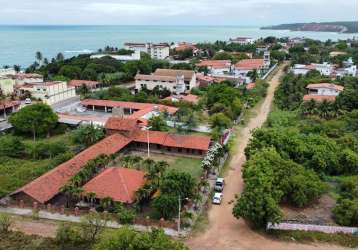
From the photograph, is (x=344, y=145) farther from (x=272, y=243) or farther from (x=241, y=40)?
(x=241, y=40)

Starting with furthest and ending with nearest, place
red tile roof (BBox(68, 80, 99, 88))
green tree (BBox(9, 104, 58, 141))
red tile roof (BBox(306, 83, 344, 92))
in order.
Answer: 1. red tile roof (BBox(68, 80, 99, 88))
2. red tile roof (BBox(306, 83, 344, 92))
3. green tree (BBox(9, 104, 58, 141))

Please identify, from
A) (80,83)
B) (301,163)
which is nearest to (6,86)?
(80,83)

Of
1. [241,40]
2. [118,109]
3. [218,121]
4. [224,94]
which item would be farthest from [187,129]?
[241,40]

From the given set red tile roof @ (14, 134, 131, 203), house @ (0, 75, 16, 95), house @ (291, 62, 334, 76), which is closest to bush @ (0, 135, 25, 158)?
red tile roof @ (14, 134, 131, 203)

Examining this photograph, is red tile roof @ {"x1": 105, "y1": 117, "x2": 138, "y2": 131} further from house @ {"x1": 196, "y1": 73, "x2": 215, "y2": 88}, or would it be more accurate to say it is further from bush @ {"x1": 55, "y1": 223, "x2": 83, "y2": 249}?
house @ {"x1": 196, "y1": 73, "x2": 215, "y2": 88}

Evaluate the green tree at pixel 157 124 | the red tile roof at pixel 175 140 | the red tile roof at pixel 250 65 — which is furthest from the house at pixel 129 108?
the red tile roof at pixel 250 65

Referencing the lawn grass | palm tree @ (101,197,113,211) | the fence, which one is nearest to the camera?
the lawn grass

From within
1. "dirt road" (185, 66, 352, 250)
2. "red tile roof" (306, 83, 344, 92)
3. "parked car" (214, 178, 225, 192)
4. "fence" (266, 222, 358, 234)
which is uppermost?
"red tile roof" (306, 83, 344, 92)
